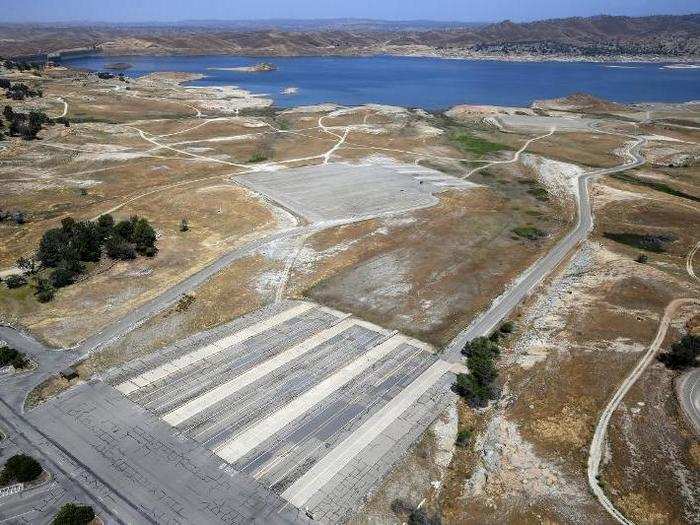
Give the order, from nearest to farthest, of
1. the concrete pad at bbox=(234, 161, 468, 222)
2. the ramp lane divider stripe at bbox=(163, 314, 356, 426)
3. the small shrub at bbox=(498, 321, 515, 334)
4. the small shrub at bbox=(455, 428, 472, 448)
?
the small shrub at bbox=(455, 428, 472, 448), the ramp lane divider stripe at bbox=(163, 314, 356, 426), the small shrub at bbox=(498, 321, 515, 334), the concrete pad at bbox=(234, 161, 468, 222)

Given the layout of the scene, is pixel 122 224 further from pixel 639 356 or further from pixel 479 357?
pixel 639 356

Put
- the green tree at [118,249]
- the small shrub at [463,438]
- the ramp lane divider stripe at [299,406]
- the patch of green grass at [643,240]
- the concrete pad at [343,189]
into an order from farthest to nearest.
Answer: the concrete pad at [343,189] < the patch of green grass at [643,240] < the green tree at [118,249] < the small shrub at [463,438] < the ramp lane divider stripe at [299,406]

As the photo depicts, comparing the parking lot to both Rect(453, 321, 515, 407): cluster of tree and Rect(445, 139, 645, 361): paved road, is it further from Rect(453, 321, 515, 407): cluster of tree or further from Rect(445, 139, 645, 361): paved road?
Rect(445, 139, 645, 361): paved road

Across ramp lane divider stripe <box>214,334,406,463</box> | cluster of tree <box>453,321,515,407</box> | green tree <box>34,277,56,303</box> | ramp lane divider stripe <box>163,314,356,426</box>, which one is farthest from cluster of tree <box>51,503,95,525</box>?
green tree <box>34,277,56,303</box>

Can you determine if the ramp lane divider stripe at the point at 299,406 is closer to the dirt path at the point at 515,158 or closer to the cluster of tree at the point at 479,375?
the cluster of tree at the point at 479,375

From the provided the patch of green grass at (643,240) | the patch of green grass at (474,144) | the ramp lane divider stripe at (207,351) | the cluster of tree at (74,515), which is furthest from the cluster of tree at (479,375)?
the patch of green grass at (474,144)

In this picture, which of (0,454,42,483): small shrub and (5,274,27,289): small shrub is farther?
(5,274,27,289): small shrub
